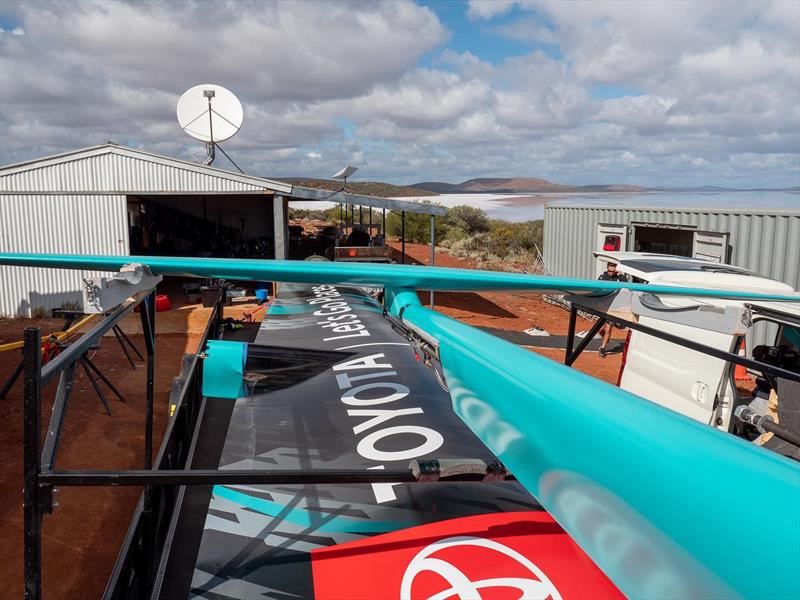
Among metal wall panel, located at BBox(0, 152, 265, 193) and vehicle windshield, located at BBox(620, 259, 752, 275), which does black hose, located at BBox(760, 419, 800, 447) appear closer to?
vehicle windshield, located at BBox(620, 259, 752, 275)

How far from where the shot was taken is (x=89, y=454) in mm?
7535

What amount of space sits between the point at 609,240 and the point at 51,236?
15.7 metres

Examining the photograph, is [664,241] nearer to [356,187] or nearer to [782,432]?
[782,432]

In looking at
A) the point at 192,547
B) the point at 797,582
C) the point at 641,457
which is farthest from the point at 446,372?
the point at 192,547

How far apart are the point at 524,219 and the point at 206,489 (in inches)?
2050

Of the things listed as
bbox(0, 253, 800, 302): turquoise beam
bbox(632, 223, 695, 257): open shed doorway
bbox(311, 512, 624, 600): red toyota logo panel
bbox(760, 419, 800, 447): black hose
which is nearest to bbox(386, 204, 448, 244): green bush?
bbox(632, 223, 695, 257): open shed doorway

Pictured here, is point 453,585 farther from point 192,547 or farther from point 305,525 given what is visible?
point 192,547

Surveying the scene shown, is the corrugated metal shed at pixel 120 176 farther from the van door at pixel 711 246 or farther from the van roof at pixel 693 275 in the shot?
the van roof at pixel 693 275

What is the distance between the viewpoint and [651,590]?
80 centimetres

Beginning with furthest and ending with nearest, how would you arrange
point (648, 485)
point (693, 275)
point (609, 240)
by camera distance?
point (609, 240) → point (693, 275) → point (648, 485)

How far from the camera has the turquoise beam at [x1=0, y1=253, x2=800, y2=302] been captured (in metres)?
2.28

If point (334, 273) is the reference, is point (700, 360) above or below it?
below

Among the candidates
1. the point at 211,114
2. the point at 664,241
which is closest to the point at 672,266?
Answer: the point at 664,241

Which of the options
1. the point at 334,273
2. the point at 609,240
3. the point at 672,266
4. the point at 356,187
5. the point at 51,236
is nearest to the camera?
the point at 334,273
